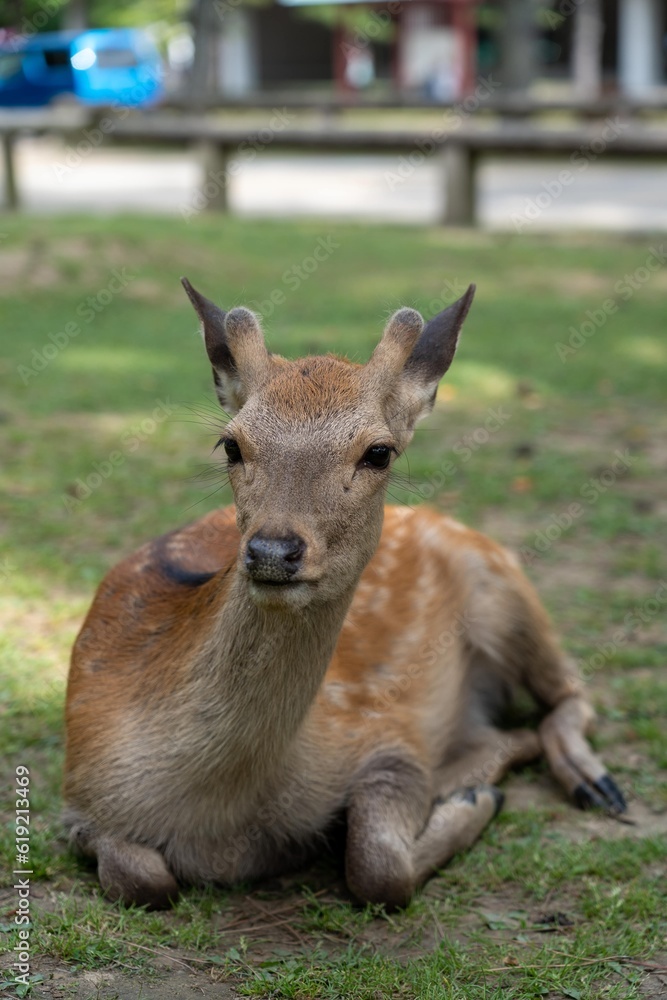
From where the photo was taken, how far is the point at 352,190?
63.4 ft

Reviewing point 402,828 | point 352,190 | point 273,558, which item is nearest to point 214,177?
point 352,190

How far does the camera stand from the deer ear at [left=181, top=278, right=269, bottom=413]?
336 cm

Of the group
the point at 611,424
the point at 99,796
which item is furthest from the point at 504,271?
the point at 99,796

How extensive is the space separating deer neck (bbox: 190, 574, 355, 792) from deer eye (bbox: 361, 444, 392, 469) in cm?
33

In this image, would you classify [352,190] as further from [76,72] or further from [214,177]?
[76,72]

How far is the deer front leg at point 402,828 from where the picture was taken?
350 centimetres

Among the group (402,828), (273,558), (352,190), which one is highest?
(273,558)

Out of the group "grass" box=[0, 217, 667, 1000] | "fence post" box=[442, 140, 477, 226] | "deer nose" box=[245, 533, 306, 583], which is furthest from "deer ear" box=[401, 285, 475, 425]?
"fence post" box=[442, 140, 477, 226]

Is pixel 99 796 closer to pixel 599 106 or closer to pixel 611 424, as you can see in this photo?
pixel 611 424

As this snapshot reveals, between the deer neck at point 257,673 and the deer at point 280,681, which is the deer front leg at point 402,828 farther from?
the deer neck at point 257,673

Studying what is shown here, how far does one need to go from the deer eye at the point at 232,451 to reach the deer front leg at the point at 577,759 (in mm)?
1781

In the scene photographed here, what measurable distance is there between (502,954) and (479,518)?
3253 millimetres

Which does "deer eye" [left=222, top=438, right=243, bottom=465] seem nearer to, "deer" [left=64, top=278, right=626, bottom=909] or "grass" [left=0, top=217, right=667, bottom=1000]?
"deer" [left=64, top=278, right=626, bottom=909]

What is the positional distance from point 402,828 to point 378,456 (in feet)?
3.82
